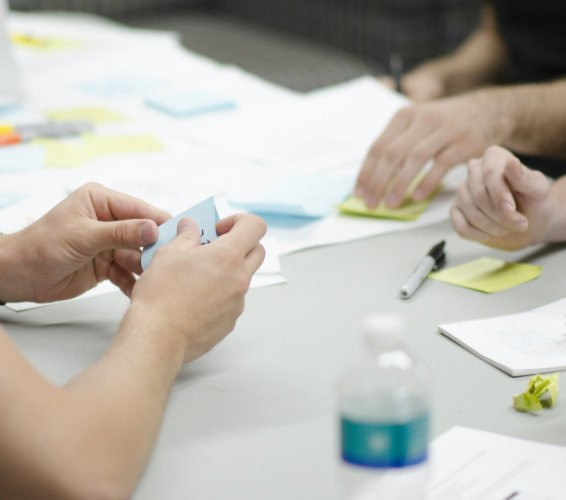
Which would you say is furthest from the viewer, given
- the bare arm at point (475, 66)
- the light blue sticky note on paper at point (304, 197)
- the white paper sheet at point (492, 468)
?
the bare arm at point (475, 66)

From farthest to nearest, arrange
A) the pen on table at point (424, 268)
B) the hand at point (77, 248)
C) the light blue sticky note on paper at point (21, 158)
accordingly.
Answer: the light blue sticky note on paper at point (21, 158) → the pen on table at point (424, 268) → the hand at point (77, 248)

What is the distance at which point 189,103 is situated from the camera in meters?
1.75

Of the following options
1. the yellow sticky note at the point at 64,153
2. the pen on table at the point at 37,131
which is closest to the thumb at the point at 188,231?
the yellow sticky note at the point at 64,153

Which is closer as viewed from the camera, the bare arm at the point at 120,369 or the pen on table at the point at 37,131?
the bare arm at the point at 120,369

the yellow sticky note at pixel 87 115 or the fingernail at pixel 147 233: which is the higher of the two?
the fingernail at pixel 147 233

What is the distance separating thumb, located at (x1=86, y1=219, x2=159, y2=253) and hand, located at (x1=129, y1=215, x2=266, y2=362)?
31 millimetres

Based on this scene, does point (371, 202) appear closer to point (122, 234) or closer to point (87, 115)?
point (122, 234)

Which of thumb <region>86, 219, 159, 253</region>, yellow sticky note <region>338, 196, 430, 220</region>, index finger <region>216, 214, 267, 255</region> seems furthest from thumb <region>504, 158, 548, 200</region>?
thumb <region>86, 219, 159, 253</region>

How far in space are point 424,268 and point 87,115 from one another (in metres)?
0.96

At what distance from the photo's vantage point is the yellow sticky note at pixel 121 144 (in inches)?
58.9

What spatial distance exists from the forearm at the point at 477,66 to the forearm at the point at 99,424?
1.45m

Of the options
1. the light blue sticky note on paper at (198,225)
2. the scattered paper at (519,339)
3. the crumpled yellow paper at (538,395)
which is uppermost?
the light blue sticky note on paper at (198,225)

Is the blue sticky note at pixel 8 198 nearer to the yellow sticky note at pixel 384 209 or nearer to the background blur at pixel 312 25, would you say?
the yellow sticky note at pixel 384 209

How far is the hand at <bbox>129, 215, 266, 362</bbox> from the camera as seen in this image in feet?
2.43
